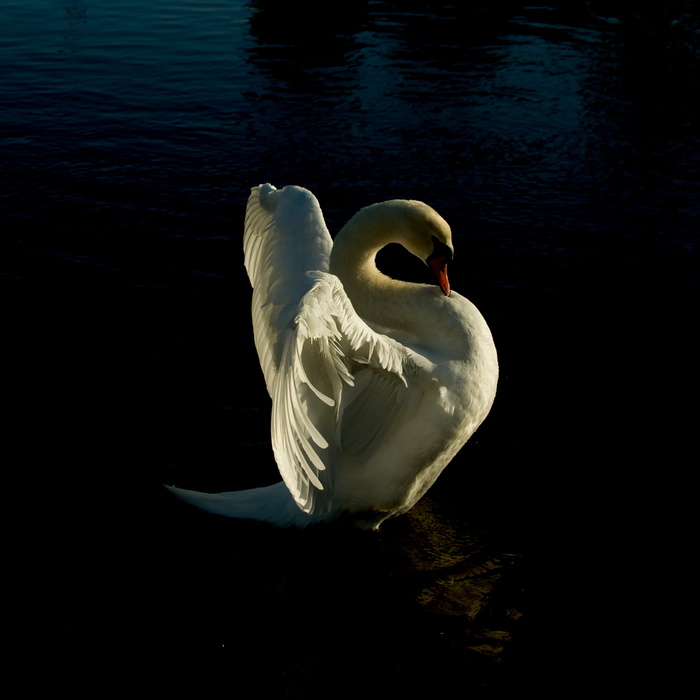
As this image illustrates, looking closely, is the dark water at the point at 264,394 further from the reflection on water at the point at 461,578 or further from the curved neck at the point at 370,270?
the curved neck at the point at 370,270

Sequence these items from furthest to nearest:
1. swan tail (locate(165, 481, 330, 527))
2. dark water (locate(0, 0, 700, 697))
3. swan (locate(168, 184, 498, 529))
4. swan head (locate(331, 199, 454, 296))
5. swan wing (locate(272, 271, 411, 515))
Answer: swan tail (locate(165, 481, 330, 527)) → swan head (locate(331, 199, 454, 296)) → dark water (locate(0, 0, 700, 697)) → swan (locate(168, 184, 498, 529)) → swan wing (locate(272, 271, 411, 515))

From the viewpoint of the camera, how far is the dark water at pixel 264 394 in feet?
17.0

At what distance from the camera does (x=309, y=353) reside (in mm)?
4207

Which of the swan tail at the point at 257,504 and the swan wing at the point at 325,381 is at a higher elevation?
the swan wing at the point at 325,381

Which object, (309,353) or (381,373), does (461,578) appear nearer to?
(381,373)

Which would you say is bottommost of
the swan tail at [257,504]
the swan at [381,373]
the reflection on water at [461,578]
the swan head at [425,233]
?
the reflection on water at [461,578]

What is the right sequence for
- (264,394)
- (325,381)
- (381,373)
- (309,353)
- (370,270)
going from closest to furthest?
(309,353)
(325,381)
(381,373)
(370,270)
(264,394)

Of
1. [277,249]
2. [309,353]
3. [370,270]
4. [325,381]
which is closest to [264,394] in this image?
[277,249]

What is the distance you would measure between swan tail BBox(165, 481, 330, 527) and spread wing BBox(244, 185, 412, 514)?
174 mm

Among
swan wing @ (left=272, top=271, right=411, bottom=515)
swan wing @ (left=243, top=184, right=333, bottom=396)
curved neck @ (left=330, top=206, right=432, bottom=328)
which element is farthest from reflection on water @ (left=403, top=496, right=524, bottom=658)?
swan wing @ (left=243, top=184, right=333, bottom=396)

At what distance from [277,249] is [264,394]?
209 centimetres

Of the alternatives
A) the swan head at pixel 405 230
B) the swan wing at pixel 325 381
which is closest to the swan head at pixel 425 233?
the swan head at pixel 405 230

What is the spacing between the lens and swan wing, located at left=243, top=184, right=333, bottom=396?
16.7 feet

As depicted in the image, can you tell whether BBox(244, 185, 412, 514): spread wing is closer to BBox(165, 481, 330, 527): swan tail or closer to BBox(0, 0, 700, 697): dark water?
BBox(165, 481, 330, 527): swan tail
